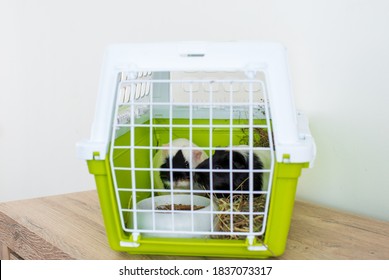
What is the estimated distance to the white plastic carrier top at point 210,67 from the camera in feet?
2.31

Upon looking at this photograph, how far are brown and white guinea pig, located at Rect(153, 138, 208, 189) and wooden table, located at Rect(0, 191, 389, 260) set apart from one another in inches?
6.5

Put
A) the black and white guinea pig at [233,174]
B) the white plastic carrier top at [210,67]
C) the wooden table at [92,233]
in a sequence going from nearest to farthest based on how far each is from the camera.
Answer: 1. the white plastic carrier top at [210,67]
2. the wooden table at [92,233]
3. the black and white guinea pig at [233,174]

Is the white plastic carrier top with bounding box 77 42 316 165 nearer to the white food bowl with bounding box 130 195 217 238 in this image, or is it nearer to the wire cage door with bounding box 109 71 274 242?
the wire cage door with bounding box 109 71 274 242

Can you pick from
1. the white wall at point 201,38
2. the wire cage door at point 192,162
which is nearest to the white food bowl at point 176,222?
the wire cage door at point 192,162

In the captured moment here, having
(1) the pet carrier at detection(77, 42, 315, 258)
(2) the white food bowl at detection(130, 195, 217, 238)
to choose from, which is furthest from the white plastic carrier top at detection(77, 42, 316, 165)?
(2) the white food bowl at detection(130, 195, 217, 238)

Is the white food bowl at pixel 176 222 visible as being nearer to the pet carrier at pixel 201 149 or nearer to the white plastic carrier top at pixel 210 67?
the pet carrier at pixel 201 149

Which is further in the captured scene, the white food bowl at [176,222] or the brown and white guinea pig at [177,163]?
the brown and white guinea pig at [177,163]

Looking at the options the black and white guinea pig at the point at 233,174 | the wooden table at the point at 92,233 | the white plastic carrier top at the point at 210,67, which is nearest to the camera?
the white plastic carrier top at the point at 210,67

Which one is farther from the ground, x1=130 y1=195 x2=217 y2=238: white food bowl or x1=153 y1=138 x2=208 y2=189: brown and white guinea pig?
x1=153 y1=138 x2=208 y2=189: brown and white guinea pig

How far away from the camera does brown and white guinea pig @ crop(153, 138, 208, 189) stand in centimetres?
101

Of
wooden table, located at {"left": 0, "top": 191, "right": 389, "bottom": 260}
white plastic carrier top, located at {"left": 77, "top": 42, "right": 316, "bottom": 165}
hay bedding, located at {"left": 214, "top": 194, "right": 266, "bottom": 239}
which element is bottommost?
wooden table, located at {"left": 0, "top": 191, "right": 389, "bottom": 260}

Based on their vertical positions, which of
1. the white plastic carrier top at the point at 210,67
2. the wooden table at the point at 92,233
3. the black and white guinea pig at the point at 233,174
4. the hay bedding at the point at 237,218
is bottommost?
the wooden table at the point at 92,233

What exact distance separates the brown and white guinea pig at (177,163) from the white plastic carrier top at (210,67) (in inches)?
10.2
